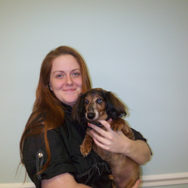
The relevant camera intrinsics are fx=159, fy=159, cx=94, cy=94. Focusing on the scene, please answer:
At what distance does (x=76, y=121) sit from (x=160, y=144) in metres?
1.21

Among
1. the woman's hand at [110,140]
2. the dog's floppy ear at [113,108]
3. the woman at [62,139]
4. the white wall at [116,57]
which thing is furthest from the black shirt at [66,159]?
the white wall at [116,57]

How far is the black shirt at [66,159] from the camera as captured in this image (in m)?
0.94

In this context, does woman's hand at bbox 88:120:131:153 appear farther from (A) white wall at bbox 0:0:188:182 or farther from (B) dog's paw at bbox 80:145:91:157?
(A) white wall at bbox 0:0:188:182

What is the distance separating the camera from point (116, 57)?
180 cm

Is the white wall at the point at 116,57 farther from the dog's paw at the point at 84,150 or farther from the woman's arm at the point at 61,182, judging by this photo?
the woman's arm at the point at 61,182

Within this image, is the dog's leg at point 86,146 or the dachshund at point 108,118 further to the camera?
the dachshund at point 108,118

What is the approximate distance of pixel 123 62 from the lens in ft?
5.94

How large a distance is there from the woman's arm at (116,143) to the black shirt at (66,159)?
116 millimetres

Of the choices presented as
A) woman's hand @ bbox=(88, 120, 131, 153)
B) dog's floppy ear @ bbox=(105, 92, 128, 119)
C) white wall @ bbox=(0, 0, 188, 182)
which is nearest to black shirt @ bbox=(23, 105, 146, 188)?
woman's hand @ bbox=(88, 120, 131, 153)

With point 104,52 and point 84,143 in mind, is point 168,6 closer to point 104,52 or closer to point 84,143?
point 104,52

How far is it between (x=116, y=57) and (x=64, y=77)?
76cm

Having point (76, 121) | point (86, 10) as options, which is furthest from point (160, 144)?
point (86, 10)

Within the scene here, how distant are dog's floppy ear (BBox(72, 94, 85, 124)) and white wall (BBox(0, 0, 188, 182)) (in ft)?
1.63

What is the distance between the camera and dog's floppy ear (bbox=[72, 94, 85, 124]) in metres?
1.32
